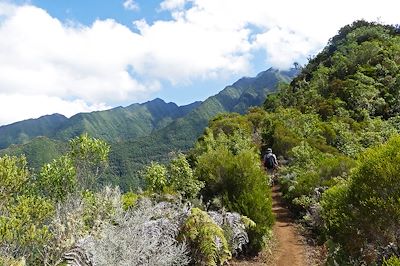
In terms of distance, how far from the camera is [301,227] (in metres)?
15.5

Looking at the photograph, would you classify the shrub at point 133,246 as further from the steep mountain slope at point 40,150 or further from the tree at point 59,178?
the steep mountain slope at point 40,150

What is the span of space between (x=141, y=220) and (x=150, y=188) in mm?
6773

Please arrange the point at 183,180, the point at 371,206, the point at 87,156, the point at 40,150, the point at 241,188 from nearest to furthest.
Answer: the point at 371,206 → the point at 241,188 → the point at 183,180 → the point at 87,156 → the point at 40,150

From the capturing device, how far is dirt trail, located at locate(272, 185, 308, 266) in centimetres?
1220

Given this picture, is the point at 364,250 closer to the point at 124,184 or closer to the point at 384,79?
the point at 384,79

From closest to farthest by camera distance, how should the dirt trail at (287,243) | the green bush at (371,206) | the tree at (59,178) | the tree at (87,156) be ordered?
the green bush at (371,206) < the dirt trail at (287,243) < the tree at (59,178) < the tree at (87,156)

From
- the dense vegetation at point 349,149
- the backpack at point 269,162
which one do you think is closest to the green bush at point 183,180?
the dense vegetation at point 349,149

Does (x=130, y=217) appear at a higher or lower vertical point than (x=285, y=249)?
higher

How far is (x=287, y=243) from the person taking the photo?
543 inches

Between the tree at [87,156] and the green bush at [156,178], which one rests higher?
the tree at [87,156]

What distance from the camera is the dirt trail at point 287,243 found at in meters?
12.2

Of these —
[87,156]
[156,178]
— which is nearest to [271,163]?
[156,178]

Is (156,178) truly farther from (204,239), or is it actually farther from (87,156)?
(204,239)

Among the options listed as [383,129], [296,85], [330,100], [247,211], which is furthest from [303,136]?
[296,85]
